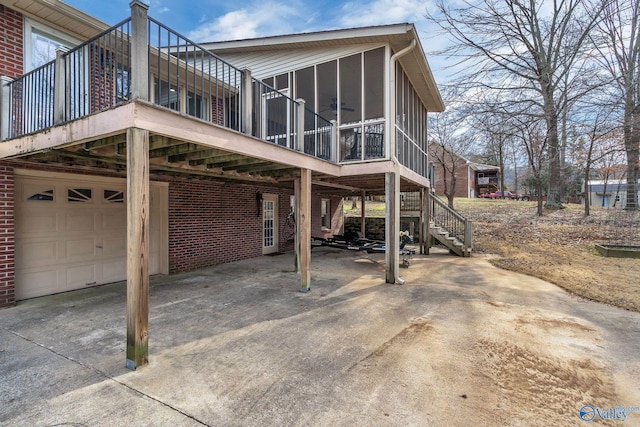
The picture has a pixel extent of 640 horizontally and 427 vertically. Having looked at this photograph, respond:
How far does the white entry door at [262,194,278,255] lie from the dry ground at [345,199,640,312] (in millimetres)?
7291

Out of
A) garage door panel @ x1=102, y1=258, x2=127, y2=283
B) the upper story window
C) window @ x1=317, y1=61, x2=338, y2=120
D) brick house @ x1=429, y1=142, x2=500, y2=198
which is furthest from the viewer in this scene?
brick house @ x1=429, y1=142, x2=500, y2=198

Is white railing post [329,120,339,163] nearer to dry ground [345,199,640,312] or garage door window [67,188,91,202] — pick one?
garage door window [67,188,91,202]

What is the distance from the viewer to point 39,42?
17.9ft

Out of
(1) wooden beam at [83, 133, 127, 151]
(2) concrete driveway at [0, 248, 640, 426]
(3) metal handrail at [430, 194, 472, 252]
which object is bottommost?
(2) concrete driveway at [0, 248, 640, 426]

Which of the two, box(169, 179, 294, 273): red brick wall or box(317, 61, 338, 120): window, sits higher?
box(317, 61, 338, 120): window

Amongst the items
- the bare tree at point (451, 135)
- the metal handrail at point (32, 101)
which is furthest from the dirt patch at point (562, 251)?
the metal handrail at point (32, 101)

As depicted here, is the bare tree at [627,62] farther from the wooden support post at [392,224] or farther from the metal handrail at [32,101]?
the metal handrail at [32,101]

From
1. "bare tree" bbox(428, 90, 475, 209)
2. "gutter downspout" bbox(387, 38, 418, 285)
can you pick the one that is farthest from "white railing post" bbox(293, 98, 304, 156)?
"bare tree" bbox(428, 90, 475, 209)

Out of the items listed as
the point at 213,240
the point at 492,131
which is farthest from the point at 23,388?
the point at 492,131

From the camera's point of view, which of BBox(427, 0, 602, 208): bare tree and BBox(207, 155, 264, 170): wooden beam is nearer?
BBox(207, 155, 264, 170): wooden beam

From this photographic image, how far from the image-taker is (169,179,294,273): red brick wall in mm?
7738

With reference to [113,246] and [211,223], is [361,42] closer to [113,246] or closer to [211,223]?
[211,223]

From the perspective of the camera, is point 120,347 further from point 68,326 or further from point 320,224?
point 320,224

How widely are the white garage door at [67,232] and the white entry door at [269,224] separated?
4791 mm
